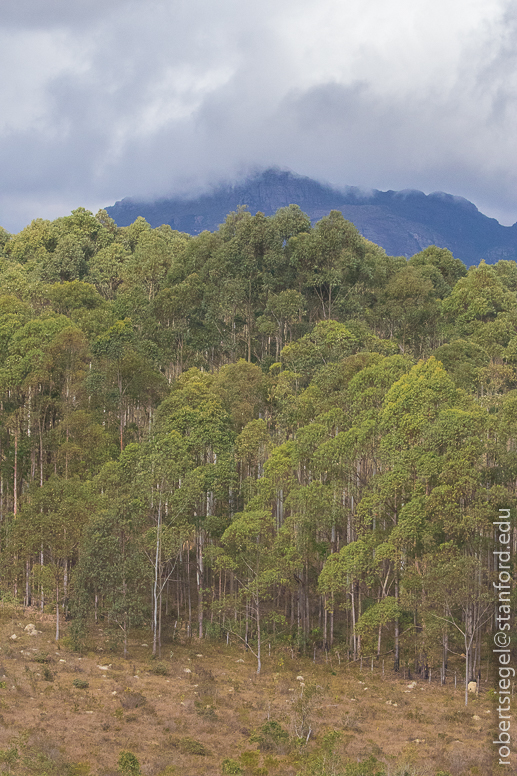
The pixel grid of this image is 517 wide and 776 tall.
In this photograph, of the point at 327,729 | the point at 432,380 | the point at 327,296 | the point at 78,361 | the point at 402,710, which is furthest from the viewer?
the point at 327,296

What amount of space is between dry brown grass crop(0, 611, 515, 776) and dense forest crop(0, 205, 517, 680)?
2.47 meters

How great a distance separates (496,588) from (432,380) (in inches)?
484

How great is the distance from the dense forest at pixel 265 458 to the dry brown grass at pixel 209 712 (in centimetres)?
247

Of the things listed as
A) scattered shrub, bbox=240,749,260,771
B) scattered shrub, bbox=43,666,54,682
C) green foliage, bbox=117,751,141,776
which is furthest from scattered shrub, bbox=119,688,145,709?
green foliage, bbox=117,751,141,776

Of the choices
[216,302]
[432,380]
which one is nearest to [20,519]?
[432,380]

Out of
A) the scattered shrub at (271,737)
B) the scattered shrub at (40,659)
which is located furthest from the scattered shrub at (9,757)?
the scattered shrub at (40,659)

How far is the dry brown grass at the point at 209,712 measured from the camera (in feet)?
98.2

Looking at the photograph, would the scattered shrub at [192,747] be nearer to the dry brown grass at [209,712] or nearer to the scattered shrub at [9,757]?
the dry brown grass at [209,712]

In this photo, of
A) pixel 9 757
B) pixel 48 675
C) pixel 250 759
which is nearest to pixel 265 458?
pixel 48 675

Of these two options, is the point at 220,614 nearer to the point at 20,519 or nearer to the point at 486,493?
the point at 20,519

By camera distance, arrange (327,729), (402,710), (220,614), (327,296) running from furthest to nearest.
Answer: (327,296), (220,614), (402,710), (327,729)

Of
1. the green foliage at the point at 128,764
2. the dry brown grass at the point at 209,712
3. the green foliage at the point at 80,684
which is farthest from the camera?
the green foliage at the point at 80,684

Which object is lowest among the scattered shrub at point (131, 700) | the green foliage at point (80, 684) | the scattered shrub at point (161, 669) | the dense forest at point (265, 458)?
the scattered shrub at point (161, 669)

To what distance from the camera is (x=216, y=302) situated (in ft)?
250
